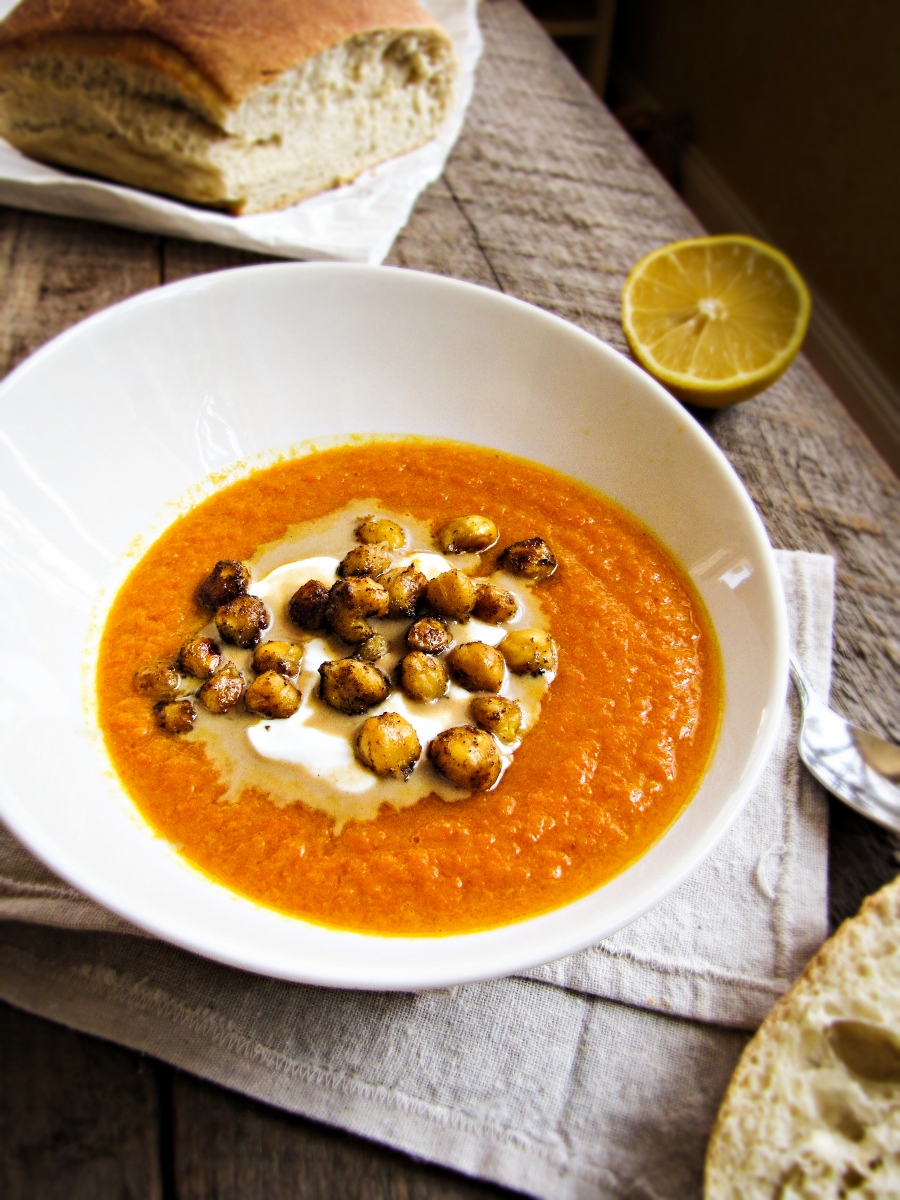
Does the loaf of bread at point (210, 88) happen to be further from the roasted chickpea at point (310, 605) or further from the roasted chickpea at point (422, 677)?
the roasted chickpea at point (422, 677)

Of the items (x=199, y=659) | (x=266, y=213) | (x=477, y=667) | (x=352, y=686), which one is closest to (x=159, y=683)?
(x=199, y=659)

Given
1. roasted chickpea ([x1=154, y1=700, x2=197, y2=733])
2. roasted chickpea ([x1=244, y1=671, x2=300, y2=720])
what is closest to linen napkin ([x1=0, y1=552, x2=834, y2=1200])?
roasted chickpea ([x1=154, y1=700, x2=197, y2=733])

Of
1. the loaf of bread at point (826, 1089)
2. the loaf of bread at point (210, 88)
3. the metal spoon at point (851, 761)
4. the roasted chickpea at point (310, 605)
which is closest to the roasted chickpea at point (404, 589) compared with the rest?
the roasted chickpea at point (310, 605)

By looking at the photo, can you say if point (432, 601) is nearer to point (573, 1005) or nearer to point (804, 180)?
point (573, 1005)

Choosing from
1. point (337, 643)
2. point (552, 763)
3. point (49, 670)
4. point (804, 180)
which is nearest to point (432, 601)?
point (337, 643)

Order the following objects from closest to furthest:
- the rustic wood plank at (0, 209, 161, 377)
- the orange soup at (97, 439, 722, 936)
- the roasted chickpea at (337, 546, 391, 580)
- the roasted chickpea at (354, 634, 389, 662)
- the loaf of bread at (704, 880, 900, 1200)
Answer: the loaf of bread at (704, 880, 900, 1200) → the orange soup at (97, 439, 722, 936) → the roasted chickpea at (354, 634, 389, 662) → the roasted chickpea at (337, 546, 391, 580) → the rustic wood plank at (0, 209, 161, 377)

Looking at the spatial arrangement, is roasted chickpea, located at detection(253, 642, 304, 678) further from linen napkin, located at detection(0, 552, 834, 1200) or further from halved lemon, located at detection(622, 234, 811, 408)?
halved lemon, located at detection(622, 234, 811, 408)

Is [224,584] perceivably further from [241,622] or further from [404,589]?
[404,589]
